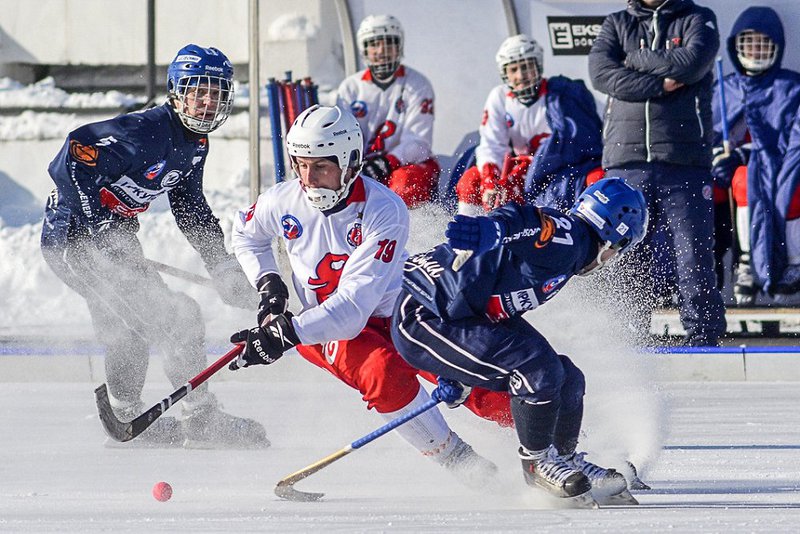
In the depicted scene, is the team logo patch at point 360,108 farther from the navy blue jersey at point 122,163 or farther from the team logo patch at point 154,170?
the team logo patch at point 154,170

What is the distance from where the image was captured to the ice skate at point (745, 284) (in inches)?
299

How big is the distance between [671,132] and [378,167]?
1.59 m

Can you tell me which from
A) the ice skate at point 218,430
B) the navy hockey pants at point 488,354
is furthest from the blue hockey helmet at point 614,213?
the ice skate at point 218,430

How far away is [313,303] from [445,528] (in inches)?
53.1

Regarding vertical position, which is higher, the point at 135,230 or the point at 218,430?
the point at 135,230

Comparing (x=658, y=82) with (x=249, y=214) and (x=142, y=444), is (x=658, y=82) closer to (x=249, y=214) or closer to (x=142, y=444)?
(x=249, y=214)

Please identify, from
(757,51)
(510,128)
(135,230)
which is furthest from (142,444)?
(757,51)

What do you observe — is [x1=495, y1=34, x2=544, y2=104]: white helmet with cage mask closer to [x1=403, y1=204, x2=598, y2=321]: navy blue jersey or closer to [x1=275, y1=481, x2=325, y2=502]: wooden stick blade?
[x1=403, y1=204, x2=598, y2=321]: navy blue jersey

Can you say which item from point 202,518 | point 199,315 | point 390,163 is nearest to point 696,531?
point 202,518

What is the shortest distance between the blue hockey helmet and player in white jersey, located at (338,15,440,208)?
3.56 m

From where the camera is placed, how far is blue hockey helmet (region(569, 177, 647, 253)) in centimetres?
430

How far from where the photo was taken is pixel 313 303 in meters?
5.00

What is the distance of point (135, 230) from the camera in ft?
19.9

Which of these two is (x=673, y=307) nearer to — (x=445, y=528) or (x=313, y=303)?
(x=313, y=303)
